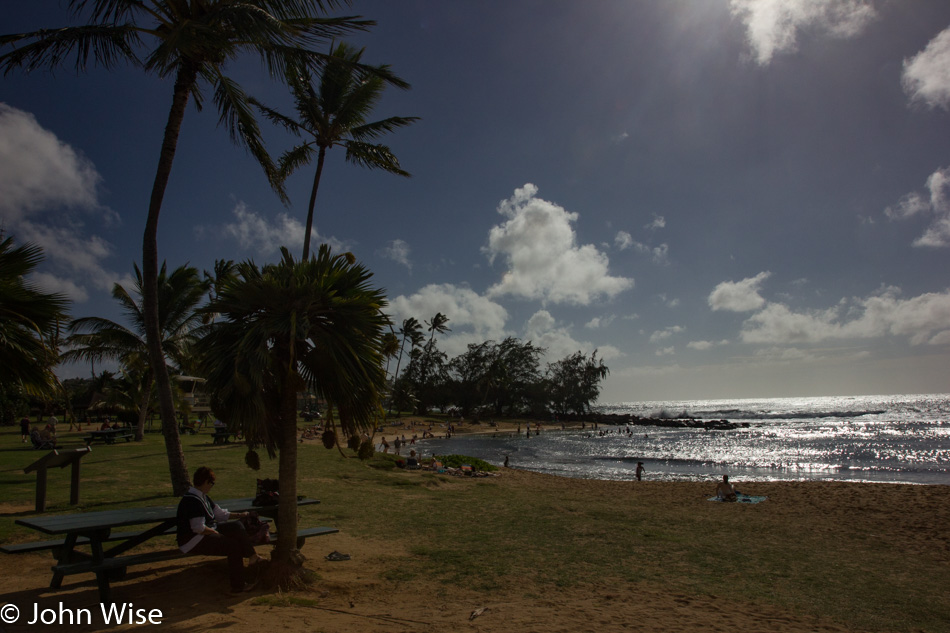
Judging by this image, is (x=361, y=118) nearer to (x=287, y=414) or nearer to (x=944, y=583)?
(x=287, y=414)

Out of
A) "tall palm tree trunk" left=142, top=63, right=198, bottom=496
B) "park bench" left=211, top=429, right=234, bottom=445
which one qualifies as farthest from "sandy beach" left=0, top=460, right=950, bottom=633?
"park bench" left=211, top=429, right=234, bottom=445

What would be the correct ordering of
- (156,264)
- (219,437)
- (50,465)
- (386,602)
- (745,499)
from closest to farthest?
(386,602) → (50,465) → (156,264) → (745,499) → (219,437)

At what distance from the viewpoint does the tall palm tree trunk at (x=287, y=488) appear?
5.28m

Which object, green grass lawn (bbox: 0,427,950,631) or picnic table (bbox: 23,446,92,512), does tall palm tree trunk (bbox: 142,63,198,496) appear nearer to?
green grass lawn (bbox: 0,427,950,631)

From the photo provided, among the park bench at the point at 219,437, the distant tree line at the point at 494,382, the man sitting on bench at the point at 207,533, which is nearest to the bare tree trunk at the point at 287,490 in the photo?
the man sitting on bench at the point at 207,533

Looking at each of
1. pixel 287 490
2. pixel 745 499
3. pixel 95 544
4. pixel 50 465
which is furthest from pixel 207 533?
pixel 745 499

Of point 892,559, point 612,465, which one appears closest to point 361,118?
point 892,559

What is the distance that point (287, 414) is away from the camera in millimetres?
5395

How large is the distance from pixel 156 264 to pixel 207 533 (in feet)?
22.0

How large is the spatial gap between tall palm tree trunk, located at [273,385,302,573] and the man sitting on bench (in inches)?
12.2

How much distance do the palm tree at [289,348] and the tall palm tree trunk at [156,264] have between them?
5.12m

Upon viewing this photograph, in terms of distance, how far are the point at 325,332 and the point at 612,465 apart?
98.1 feet

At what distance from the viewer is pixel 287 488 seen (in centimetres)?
539

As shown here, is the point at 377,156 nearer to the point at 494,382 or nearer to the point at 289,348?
the point at 289,348
